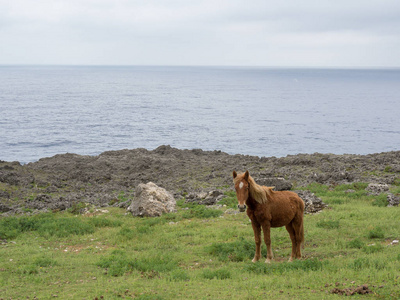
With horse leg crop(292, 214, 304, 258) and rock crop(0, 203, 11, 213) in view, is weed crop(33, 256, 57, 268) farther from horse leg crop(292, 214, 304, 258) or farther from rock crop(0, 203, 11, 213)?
rock crop(0, 203, 11, 213)

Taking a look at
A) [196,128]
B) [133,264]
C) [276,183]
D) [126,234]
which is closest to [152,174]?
[276,183]

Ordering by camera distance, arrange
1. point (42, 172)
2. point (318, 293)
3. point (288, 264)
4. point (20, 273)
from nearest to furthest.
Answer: point (318, 293) < point (288, 264) < point (20, 273) < point (42, 172)

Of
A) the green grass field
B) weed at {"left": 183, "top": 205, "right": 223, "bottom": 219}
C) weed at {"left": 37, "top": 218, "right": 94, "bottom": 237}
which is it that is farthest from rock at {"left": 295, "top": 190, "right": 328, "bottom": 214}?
weed at {"left": 37, "top": 218, "right": 94, "bottom": 237}

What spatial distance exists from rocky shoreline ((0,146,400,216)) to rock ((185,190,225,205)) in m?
1.19

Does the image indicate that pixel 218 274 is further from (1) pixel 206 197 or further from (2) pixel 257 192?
(1) pixel 206 197

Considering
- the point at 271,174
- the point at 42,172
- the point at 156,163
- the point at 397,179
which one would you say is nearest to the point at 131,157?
the point at 156,163

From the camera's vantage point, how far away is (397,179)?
24.7m

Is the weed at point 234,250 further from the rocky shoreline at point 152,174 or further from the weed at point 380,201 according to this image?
the rocky shoreline at point 152,174

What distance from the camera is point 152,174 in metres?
29.7

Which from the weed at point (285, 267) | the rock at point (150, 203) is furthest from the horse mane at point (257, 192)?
the rock at point (150, 203)

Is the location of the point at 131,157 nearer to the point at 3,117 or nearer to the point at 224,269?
the point at 224,269

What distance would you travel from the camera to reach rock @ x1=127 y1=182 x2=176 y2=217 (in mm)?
20016

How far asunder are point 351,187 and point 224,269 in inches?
570

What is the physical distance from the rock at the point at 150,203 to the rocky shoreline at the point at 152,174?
2.67m
